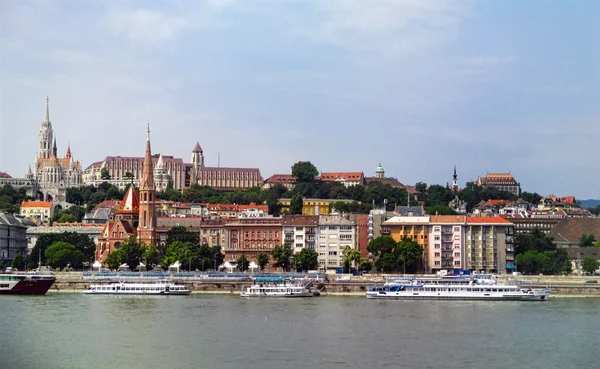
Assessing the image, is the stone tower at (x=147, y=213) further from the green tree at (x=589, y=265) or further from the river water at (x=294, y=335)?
the green tree at (x=589, y=265)

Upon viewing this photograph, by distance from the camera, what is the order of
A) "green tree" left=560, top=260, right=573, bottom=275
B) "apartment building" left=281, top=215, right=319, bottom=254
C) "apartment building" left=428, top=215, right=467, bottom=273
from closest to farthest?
"apartment building" left=428, top=215, right=467, bottom=273, "green tree" left=560, top=260, right=573, bottom=275, "apartment building" left=281, top=215, right=319, bottom=254

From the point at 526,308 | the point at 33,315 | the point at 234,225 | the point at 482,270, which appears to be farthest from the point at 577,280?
the point at 33,315

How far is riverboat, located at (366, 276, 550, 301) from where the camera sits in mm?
65875

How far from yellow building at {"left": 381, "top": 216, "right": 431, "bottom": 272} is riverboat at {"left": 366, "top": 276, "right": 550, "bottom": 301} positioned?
23.3 metres

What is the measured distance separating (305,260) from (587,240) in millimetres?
36632

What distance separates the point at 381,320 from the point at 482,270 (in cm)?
4276

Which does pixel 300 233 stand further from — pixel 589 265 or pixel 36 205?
pixel 36 205

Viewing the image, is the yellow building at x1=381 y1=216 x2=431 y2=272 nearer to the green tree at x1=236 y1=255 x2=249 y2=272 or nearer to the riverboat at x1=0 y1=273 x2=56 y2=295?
the green tree at x1=236 y1=255 x2=249 y2=272

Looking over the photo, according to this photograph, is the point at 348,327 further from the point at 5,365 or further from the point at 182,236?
the point at 182,236

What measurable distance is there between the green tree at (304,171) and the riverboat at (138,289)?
264 ft

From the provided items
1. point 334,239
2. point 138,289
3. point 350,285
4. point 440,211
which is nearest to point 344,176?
point 440,211

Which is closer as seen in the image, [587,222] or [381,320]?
[381,320]

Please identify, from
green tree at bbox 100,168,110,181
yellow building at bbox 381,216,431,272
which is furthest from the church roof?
green tree at bbox 100,168,110,181

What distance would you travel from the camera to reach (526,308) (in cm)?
5841
